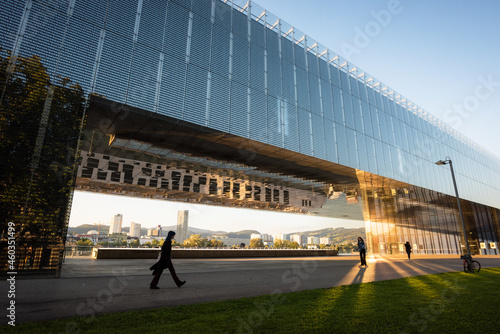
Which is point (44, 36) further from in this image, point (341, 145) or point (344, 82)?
point (344, 82)

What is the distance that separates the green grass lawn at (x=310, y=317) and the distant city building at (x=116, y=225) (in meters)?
20.6

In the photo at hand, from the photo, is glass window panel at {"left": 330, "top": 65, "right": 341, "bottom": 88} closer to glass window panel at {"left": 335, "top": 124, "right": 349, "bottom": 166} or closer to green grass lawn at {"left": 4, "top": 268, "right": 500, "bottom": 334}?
glass window panel at {"left": 335, "top": 124, "right": 349, "bottom": 166}

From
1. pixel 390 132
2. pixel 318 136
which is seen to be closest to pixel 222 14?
pixel 318 136

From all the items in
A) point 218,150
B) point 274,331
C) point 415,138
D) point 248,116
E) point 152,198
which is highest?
point 415,138

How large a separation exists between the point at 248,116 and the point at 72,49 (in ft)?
30.1

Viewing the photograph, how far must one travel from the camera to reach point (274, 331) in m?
3.92

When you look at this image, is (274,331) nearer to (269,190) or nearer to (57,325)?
(57,325)

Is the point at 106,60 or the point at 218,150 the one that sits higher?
the point at 106,60

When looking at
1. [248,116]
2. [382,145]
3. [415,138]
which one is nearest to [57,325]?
[248,116]

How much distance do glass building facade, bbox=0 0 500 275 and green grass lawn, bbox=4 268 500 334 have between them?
24.6 ft

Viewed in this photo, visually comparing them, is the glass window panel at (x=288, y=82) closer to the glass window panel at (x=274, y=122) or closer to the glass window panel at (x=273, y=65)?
the glass window panel at (x=273, y=65)

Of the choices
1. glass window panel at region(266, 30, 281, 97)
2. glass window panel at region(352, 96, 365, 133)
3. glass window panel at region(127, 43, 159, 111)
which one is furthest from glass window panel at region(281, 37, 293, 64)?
glass window panel at region(127, 43, 159, 111)

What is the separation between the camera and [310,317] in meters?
4.61

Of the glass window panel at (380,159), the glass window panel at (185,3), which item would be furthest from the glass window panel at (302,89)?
the glass window panel at (380,159)
